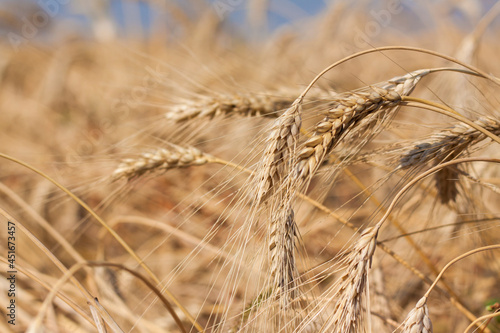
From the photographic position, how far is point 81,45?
5.06 m

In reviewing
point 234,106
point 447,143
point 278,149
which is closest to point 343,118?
point 278,149

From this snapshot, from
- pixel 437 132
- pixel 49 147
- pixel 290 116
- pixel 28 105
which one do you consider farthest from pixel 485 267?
pixel 28 105

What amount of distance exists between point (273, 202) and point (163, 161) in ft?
1.44

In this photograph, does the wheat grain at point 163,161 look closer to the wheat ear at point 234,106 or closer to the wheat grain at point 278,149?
the wheat ear at point 234,106

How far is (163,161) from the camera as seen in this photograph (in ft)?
3.57

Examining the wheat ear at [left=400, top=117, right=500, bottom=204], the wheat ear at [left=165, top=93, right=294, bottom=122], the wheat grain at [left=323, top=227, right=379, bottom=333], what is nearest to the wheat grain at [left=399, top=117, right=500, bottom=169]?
the wheat ear at [left=400, top=117, right=500, bottom=204]

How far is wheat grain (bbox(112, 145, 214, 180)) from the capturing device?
109cm

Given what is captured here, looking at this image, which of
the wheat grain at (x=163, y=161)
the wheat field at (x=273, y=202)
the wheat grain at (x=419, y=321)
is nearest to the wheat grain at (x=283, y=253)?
the wheat field at (x=273, y=202)

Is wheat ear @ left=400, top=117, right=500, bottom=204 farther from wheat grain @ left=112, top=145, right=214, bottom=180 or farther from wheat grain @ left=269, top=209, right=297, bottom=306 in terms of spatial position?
wheat grain @ left=112, top=145, right=214, bottom=180

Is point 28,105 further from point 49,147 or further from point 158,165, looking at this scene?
point 158,165

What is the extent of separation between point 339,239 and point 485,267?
1.99 feet

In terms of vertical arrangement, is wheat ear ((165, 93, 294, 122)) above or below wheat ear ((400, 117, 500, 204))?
above

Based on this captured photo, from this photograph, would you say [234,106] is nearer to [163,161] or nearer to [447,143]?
[163,161]

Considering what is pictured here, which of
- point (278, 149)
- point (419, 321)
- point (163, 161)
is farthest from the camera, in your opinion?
point (163, 161)
